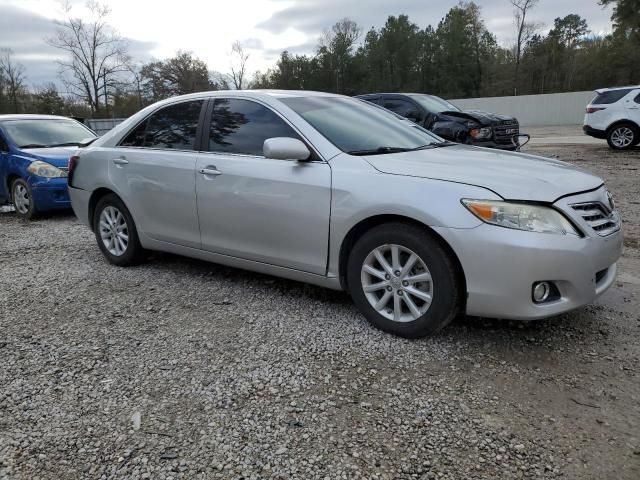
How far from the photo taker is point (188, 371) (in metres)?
2.95

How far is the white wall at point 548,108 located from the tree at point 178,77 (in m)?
37.0

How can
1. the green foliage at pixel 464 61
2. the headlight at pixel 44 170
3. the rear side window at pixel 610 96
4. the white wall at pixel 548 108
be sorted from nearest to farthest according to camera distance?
the headlight at pixel 44 170 → the rear side window at pixel 610 96 → the white wall at pixel 548 108 → the green foliage at pixel 464 61

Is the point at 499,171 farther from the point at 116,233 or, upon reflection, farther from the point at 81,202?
the point at 81,202

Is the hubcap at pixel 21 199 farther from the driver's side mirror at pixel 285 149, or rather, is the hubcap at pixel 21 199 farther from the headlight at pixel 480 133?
the headlight at pixel 480 133

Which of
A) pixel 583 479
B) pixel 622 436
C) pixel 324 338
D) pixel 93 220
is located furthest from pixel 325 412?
pixel 93 220

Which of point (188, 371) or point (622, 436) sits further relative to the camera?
point (188, 371)

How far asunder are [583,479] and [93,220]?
4738 mm

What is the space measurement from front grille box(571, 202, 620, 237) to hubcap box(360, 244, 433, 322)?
0.95 meters

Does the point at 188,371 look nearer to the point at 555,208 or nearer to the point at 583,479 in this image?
the point at 583,479

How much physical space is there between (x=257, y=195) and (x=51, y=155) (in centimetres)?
565

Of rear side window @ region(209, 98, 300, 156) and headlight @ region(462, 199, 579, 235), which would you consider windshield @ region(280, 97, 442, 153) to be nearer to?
rear side window @ region(209, 98, 300, 156)

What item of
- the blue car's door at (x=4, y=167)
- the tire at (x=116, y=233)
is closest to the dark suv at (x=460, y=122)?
the tire at (x=116, y=233)

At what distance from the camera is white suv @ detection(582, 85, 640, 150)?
1324 cm

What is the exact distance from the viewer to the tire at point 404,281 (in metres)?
2.98
